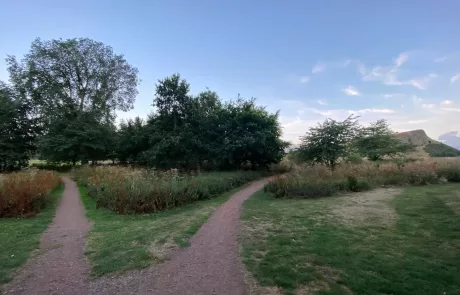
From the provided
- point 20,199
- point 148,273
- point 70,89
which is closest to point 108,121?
point 70,89

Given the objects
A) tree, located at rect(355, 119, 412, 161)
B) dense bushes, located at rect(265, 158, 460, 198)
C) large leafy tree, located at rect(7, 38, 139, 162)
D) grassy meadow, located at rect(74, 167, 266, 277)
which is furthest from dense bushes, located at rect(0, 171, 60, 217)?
tree, located at rect(355, 119, 412, 161)

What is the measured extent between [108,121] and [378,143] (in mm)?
28732

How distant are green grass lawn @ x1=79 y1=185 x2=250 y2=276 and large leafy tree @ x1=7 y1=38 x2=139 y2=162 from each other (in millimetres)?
17935

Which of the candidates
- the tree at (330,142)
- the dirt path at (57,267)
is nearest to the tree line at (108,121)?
the tree at (330,142)

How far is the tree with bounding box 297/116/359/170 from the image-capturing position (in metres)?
16.3

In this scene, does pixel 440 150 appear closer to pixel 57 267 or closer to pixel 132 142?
pixel 132 142

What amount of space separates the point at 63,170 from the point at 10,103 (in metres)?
7.71

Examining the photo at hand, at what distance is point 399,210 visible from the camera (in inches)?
282

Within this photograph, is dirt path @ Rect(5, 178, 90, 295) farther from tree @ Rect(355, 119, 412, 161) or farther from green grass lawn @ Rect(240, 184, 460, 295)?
tree @ Rect(355, 119, 412, 161)

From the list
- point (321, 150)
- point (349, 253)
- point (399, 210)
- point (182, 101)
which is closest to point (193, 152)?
point (182, 101)

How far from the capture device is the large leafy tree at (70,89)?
23.1 meters

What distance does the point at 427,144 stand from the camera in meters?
34.2

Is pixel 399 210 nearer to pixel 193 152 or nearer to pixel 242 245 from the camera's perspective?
pixel 242 245

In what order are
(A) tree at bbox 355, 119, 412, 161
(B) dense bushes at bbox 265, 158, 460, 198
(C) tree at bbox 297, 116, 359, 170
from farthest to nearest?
(A) tree at bbox 355, 119, 412, 161, (C) tree at bbox 297, 116, 359, 170, (B) dense bushes at bbox 265, 158, 460, 198
